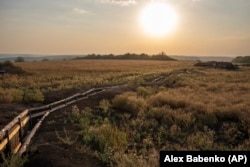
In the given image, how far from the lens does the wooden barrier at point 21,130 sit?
10548 mm

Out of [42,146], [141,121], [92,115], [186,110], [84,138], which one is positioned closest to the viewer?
[42,146]

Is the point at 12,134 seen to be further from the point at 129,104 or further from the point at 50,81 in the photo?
the point at 50,81

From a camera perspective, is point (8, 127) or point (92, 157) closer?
point (92, 157)

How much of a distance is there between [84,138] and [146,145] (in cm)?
202

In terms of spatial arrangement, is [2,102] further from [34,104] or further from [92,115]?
[92,115]

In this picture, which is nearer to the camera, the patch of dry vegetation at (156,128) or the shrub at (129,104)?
the patch of dry vegetation at (156,128)

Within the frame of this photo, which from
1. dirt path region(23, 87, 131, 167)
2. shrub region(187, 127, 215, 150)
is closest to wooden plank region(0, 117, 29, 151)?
dirt path region(23, 87, 131, 167)

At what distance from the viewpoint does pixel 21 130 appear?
41.5 ft

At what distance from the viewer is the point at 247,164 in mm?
7828

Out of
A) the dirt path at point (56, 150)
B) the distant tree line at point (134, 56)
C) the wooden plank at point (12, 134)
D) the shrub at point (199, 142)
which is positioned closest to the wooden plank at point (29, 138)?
the dirt path at point (56, 150)

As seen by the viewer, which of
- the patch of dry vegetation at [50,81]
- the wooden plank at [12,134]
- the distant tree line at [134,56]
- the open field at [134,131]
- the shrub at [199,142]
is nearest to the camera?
the open field at [134,131]

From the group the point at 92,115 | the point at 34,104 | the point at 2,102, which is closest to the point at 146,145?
the point at 92,115

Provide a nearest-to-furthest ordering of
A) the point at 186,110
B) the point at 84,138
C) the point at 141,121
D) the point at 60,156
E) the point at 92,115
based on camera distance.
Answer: the point at 60,156 → the point at 84,138 → the point at 141,121 → the point at 92,115 → the point at 186,110

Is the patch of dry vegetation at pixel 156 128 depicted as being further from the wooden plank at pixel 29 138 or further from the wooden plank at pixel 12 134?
the wooden plank at pixel 12 134
